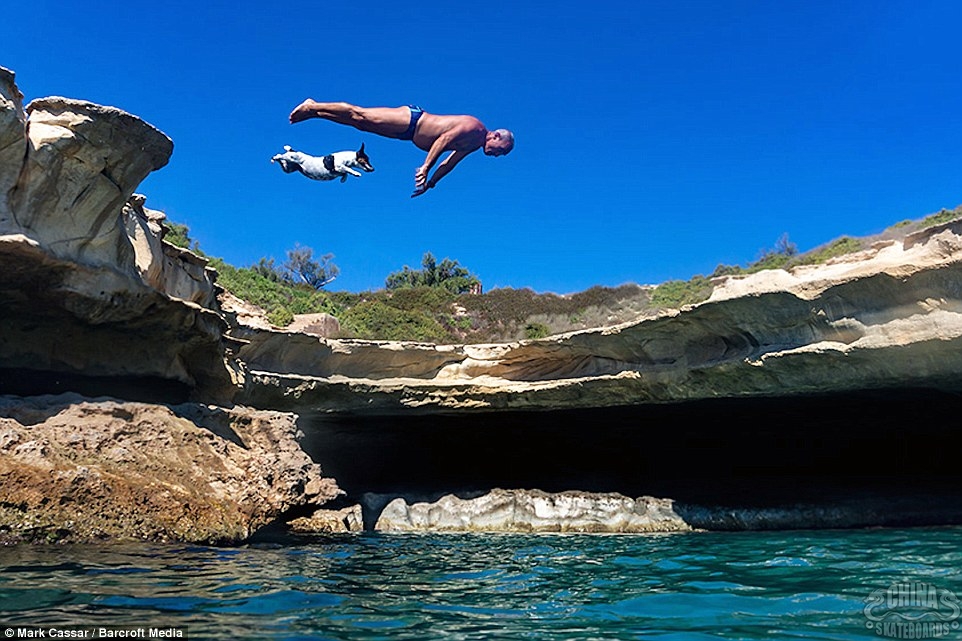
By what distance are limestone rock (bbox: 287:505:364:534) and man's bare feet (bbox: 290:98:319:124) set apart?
1118 centimetres

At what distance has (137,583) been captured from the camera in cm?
418

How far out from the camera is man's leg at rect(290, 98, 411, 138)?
17859mm

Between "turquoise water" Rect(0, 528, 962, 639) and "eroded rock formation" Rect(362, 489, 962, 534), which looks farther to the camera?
"eroded rock formation" Rect(362, 489, 962, 534)

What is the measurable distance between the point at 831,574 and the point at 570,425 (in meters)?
7.40

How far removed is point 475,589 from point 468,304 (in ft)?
86.9

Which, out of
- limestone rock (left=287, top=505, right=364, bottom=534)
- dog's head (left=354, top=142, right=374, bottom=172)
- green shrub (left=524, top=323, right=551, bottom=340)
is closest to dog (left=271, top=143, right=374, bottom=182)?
dog's head (left=354, top=142, right=374, bottom=172)

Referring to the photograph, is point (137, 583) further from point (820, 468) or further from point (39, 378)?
point (820, 468)

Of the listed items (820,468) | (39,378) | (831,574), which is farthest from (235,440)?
(820,468)

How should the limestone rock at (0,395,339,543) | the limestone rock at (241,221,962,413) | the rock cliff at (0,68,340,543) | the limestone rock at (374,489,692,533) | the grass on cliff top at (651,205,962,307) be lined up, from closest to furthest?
the limestone rock at (0,395,339,543) → the rock cliff at (0,68,340,543) → the limestone rock at (241,221,962,413) → the limestone rock at (374,489,692,533) → the grass on cliff top at (651,205,962,307)

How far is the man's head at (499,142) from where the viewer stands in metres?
20.2

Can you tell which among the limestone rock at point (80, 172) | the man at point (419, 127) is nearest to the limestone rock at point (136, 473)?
the limestone rock at point (80, 172)

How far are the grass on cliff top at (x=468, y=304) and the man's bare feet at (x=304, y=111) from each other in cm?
884

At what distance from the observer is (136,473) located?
6395 mm

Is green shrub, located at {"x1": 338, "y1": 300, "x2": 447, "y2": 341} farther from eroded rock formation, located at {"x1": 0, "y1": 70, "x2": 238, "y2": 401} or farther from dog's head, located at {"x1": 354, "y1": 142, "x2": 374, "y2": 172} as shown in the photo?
eroded rock formation, located at {"x1": 0, "y1": 70, "x2": 238, "y2": 401}
